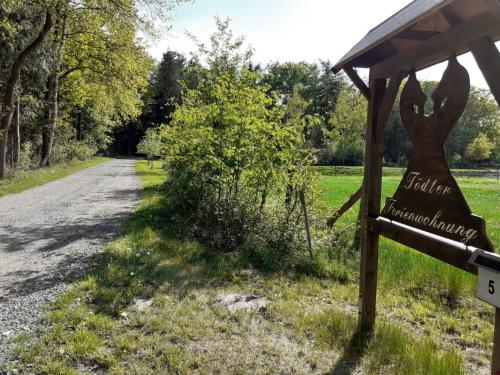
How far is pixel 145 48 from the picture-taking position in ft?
70.8

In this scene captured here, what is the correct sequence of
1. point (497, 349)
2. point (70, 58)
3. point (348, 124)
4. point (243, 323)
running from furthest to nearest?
point (348, 124), point (70, 58), point (243, 323), point (497, 349)

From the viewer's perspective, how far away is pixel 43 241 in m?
6.77

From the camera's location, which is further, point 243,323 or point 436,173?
point 243,323

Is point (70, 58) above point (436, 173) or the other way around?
above

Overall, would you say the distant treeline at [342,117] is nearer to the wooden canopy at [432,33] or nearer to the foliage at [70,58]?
the foliage at [70,58]

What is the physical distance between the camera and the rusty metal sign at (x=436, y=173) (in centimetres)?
265

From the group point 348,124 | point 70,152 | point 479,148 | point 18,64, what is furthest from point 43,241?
point 479,148

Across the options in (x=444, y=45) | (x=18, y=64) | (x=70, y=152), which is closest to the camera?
(x=444, y=45)

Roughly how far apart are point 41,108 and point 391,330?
83.9ft

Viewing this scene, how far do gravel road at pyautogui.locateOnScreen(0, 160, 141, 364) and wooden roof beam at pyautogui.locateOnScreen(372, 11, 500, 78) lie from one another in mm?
4313

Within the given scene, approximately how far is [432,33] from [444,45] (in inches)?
16.2

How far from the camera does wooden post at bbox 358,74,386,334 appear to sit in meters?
3.75

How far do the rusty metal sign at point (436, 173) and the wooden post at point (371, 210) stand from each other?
42cm

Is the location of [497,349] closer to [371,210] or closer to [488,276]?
[488,276]
